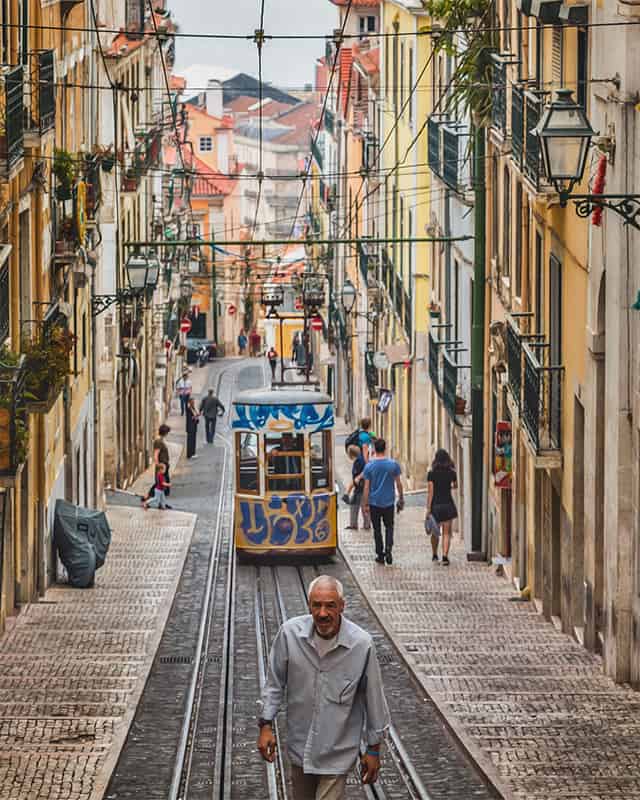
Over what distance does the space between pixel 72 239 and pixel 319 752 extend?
16586mm

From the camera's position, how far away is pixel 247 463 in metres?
24.4

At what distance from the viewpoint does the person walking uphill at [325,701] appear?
809 cm

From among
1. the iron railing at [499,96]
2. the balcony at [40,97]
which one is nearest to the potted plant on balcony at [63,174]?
the balcony at [40,97]

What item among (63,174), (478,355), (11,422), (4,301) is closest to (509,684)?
(11,422)

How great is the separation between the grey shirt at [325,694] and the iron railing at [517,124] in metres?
11.5

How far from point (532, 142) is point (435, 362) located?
12.8 m

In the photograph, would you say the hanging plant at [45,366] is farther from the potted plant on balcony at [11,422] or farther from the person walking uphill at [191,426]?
the person walking uphill at [191,426]

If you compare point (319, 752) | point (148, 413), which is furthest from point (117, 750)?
point (148, 413)

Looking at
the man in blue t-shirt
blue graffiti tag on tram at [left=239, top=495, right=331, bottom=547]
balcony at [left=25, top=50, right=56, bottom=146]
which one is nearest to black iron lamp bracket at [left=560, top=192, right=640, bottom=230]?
balcony at [left=25, top=50, right=56, bottom=146]

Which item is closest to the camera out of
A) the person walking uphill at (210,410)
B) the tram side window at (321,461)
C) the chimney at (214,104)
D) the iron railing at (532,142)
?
the iron railing at (532,142)

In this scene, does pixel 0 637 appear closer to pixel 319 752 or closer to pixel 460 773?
pixel 460 773

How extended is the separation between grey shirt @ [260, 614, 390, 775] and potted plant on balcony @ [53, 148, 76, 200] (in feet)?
51.9

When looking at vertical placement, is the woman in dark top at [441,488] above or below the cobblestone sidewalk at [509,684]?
above

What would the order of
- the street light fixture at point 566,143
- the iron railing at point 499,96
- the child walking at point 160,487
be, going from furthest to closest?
the child walking at point 160,487 → the iron railing at point 499,96 → the street light fixture at point 566,143
